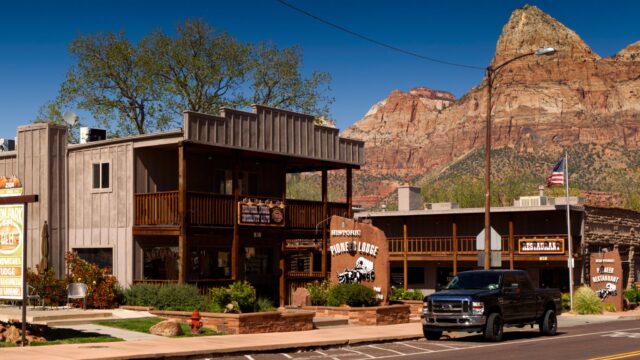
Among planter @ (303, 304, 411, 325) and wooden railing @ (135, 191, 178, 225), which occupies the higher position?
wooden railing @ (135, 191, 178, 225)

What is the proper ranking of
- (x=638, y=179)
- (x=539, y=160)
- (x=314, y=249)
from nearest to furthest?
(x=314, y=249), (x=638, y=179), (x=539, y=160)

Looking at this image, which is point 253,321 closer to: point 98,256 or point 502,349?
point 502,349

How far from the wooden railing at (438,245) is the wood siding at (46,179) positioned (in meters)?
23.2

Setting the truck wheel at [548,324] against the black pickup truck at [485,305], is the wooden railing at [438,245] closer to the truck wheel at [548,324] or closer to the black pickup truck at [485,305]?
the truck wheel at [548,324]

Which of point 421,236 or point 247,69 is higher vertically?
point 247,69

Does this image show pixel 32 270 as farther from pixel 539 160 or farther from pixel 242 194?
pixel 539 160

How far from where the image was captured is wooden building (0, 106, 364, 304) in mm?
30797

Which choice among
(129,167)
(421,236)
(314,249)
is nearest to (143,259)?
(129,167)

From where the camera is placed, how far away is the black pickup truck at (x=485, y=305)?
2375cm

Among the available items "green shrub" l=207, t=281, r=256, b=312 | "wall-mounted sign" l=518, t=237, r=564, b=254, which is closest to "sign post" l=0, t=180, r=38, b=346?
"green shrub" l=207, t=281, r=256, b=312

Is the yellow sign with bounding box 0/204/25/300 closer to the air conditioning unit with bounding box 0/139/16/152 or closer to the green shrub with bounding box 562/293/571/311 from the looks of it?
the air conditioning unit with bounding box 0/139/16/152

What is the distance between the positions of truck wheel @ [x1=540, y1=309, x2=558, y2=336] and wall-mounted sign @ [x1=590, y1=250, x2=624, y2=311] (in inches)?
711

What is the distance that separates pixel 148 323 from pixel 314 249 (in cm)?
2161

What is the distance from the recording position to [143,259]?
31375mm
